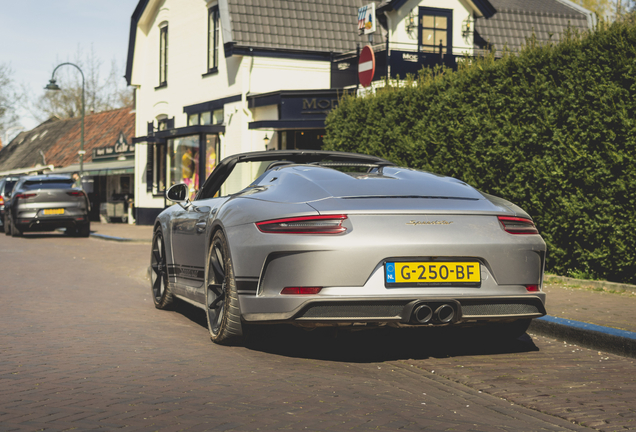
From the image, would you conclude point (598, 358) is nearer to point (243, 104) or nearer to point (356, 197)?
point (356, 197)

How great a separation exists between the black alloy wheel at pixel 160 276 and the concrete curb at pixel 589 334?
3.35 m

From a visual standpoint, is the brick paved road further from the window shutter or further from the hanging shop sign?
the window shutter

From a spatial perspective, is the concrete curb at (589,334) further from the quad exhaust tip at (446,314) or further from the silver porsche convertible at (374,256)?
the quad exhaust tip at (446,314)

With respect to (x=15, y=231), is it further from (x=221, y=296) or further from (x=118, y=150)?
(x=221, y=296)

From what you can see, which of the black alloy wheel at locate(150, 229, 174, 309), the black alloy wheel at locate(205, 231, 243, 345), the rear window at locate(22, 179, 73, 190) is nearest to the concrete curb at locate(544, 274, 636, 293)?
the black alloy wheel at locate(150, 229, 174, 309)

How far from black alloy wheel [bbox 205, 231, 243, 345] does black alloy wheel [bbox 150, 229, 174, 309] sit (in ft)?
5.51

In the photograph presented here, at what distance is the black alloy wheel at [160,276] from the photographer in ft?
25.3

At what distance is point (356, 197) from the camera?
517cm

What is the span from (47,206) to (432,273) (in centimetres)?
1897

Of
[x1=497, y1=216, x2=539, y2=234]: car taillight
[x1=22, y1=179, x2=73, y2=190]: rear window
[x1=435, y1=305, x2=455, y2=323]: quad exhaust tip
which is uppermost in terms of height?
[x1=22, y1=179, x2=73, y2=190]: rear window

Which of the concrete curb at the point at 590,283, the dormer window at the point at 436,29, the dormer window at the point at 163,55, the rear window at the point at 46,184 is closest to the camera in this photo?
the concrete curb at the point at 590,283

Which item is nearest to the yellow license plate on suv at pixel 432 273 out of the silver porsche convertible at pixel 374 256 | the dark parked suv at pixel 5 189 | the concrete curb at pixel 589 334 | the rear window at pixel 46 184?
the silver porsche convertible at pixel 374 256

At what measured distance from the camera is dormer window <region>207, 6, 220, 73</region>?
27.0m

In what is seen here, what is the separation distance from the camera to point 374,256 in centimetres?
488
